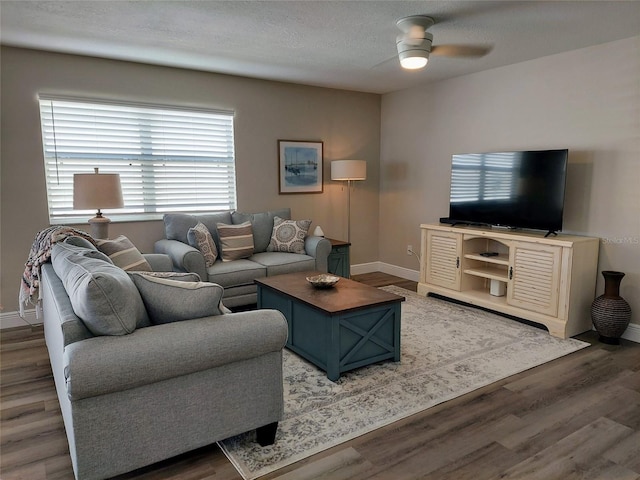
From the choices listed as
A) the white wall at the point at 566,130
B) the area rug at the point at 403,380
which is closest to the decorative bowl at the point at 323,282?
the area rug at the point at 403,380

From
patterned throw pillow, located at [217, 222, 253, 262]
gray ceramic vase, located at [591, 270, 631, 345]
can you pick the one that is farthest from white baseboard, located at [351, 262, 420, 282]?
gray ceramic vase, located at [591, 270, 631, 345]

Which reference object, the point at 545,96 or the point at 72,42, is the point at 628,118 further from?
the point at 72,42

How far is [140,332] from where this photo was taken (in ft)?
6.05

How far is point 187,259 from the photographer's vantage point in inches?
151

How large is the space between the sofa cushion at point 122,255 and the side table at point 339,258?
7.68 feet

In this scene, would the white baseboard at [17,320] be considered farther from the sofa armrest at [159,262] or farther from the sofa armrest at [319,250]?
the sofa armrest at [319,250]

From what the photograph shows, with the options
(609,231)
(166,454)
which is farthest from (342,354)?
(609,231)

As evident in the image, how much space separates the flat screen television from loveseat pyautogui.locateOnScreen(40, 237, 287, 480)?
9.64ft

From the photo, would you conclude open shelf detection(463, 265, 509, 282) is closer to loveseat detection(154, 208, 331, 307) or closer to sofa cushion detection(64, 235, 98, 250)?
loveseat detection(154, 208, 331, 307)

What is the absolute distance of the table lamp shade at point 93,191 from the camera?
11.4 feet

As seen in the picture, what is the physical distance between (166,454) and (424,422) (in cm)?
135

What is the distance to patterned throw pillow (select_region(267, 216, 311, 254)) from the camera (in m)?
4.75

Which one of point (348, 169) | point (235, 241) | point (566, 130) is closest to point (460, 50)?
point (566, 130)

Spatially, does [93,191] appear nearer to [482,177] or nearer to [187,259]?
[187,259]
